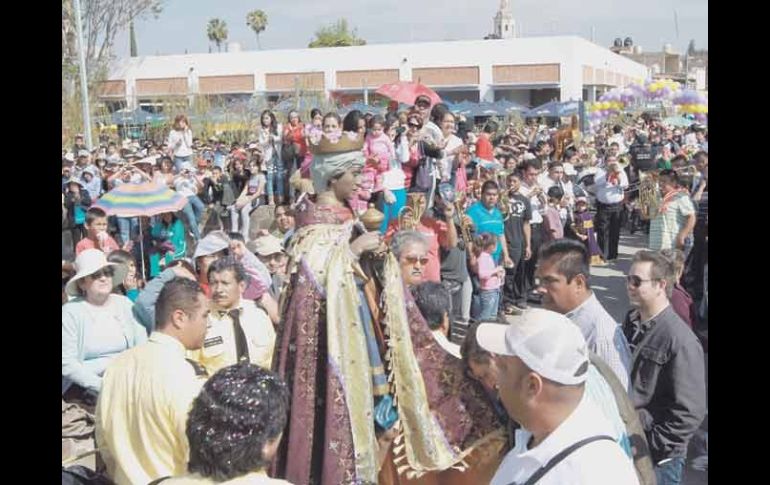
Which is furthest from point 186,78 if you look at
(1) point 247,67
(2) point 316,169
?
(2) point 316,169

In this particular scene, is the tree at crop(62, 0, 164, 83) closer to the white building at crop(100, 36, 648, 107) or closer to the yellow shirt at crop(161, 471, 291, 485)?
the white building at crop(100, 36, 648, 107)

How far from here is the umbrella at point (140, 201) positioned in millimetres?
8508

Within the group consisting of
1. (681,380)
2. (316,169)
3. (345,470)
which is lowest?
(345,470)

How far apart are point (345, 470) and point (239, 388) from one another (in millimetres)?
1077

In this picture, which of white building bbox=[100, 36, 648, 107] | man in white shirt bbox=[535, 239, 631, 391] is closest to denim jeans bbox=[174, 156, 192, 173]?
man in white shirt bbox=[535, 239, 631, 391]

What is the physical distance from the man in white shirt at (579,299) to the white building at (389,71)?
36.7 metres

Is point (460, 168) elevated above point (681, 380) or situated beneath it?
elevated above

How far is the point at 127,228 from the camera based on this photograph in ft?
31.5

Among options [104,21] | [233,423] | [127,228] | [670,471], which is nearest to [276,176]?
[127,228]

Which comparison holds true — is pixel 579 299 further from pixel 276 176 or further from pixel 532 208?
pixel 276 176
